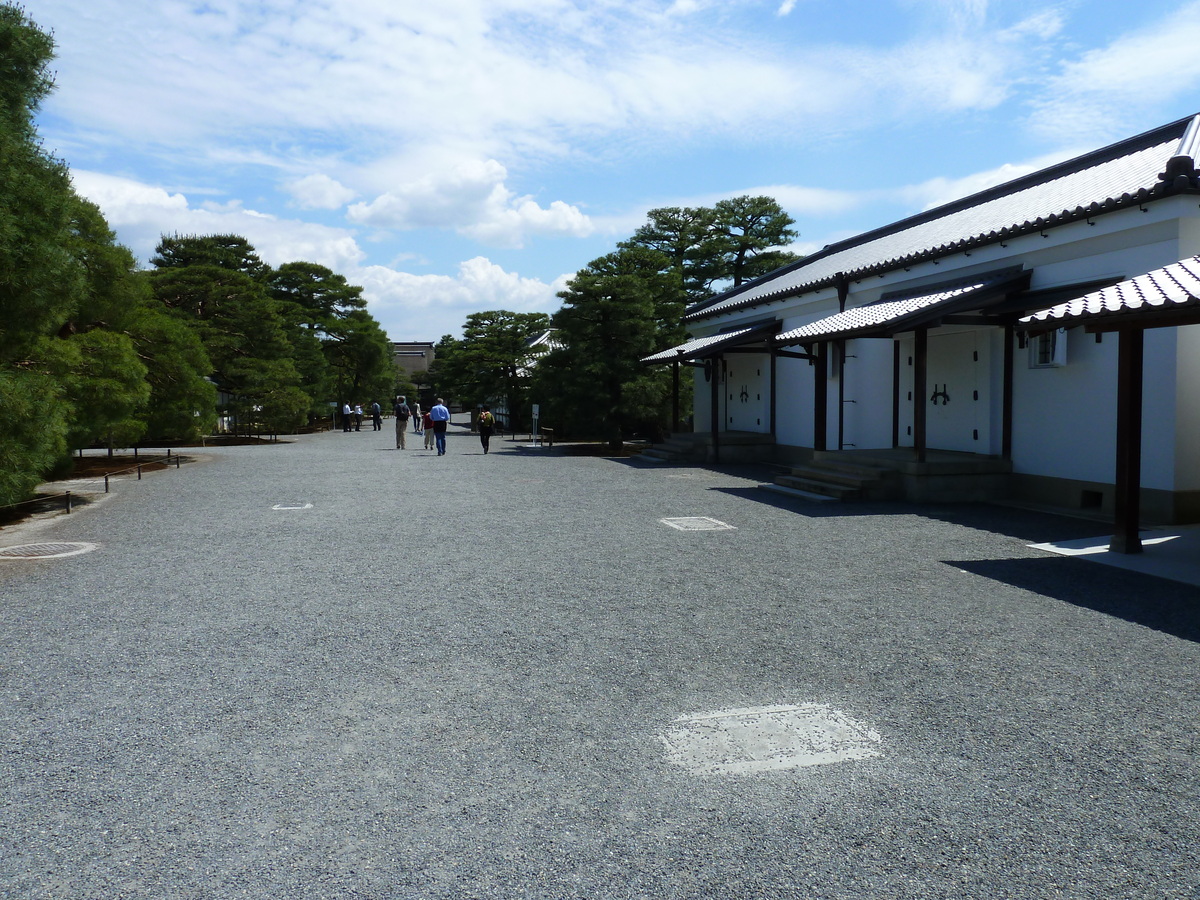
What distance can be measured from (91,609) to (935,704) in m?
5.97

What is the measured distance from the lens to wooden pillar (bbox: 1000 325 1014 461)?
12.1 m

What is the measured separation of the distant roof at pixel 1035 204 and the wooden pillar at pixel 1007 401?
1.60m

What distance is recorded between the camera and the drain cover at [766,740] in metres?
3.56

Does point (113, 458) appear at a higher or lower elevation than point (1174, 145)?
lower

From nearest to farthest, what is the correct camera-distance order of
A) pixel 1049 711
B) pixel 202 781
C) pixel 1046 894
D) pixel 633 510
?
pixel 1046 894 < pixel 202 781 < pixel 1049 711 < pixel 633 510

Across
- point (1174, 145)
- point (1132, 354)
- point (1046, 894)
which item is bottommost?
point (1046, 894)

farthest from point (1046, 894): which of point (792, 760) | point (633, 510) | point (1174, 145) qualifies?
point (1174, 145)

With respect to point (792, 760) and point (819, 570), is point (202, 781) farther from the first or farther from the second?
point (819, 570)

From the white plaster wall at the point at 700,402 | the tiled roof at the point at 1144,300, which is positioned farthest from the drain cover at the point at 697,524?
the white plaster wall at the point at 700,402

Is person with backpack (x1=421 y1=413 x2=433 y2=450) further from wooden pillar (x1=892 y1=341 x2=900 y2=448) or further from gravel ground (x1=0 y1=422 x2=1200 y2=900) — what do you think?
gravel ground (x1=0 y1=422 x2=1200 y2=900)

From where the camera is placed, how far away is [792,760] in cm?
358

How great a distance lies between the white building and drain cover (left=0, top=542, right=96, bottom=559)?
32.5 ft

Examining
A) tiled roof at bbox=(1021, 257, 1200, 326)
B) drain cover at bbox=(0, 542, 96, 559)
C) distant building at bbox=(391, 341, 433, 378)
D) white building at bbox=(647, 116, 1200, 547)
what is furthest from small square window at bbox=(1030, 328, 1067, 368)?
distant building at bbox=(391, 341, 433, 378)

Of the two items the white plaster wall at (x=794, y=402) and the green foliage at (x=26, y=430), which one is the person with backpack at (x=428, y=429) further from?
the green foliage at (x=26, y=430)
